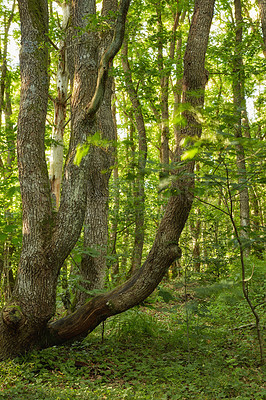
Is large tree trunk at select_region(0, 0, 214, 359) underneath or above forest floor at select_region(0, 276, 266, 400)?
above

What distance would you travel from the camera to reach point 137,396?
12.0 feet

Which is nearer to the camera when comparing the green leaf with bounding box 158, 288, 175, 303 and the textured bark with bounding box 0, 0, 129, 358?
the textured bark with bounding box 0, 0, 129, 358

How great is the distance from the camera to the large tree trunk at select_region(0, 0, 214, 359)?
4512mm

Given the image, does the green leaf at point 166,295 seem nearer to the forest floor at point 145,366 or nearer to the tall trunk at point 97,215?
the forest floor at point 145,366

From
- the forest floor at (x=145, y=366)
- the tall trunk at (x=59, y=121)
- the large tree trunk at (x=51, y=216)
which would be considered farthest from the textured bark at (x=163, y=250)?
the tall trunk at (x=59, y=121)

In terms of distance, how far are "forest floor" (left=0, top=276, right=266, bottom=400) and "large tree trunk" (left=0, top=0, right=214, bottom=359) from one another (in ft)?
1.27

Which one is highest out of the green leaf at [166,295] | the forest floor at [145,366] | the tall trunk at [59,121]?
the tall trunk at [59,121]

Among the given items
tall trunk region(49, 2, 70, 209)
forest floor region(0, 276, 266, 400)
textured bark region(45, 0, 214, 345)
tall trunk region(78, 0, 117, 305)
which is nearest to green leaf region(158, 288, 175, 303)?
forest floor region(0, 276, 266, 400)

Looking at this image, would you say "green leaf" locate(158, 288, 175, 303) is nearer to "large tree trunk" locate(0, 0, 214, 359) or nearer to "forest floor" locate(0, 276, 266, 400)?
"forest floor" locate(0, 276, 266, 400)

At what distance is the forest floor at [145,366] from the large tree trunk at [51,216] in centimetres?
39

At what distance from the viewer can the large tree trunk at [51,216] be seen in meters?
4.51

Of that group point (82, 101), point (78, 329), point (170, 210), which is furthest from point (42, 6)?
point (78, 329)

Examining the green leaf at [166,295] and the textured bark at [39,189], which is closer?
the textured bark at [39,189]

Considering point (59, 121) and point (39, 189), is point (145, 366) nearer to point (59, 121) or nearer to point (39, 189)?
point (39, 189)
